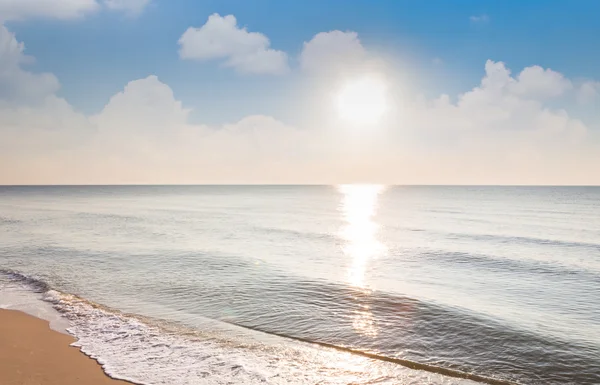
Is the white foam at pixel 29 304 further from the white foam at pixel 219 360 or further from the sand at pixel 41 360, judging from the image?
the white foam at pixel 219 360

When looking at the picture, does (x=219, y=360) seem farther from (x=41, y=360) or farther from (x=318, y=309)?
(x=318, y=309)

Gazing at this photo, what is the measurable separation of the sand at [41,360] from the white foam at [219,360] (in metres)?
0.36

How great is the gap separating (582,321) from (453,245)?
18.6m

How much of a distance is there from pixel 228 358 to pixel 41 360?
478 centimetres

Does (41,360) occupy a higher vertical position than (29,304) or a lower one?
higher

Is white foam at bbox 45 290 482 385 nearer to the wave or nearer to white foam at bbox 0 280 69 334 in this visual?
the wave

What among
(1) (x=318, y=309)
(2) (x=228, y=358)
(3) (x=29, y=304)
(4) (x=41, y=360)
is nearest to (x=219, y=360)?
(2) (x=228, y=358)

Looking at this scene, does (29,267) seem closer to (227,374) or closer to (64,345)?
(64,345)

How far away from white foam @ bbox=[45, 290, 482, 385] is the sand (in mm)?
360

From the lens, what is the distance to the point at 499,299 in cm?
1781

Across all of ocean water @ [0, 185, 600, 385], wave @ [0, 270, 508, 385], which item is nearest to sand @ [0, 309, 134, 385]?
wave @ [0, 270, 508, 385]

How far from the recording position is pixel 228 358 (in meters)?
11.0

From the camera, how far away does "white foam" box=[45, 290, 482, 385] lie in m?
9.91

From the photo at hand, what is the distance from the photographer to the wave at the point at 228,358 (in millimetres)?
9977
